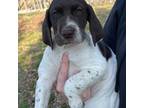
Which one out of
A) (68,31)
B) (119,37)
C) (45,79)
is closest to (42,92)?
(45,79)

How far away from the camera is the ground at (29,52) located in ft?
8.54

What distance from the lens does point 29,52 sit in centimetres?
270

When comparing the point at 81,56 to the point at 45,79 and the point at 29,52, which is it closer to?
the point at 45,79

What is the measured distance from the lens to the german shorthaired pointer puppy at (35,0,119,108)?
87.6 inches

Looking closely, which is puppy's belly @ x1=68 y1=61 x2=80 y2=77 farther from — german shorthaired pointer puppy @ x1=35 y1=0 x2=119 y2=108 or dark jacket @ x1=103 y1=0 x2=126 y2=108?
dark jacket @ x1=103 y1=0 x2=126 y2=108

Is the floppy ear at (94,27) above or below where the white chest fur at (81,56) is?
above

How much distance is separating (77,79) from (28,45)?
0.53 meters

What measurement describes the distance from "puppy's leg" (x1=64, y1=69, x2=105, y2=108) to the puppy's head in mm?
132

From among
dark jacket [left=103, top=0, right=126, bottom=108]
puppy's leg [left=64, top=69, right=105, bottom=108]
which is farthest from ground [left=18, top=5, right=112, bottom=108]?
puppy's leg [left=64, top=69, right=105, bottom=108]

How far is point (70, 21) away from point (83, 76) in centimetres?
24

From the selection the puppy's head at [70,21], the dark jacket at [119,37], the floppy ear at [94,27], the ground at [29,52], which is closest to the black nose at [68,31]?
the puppy's head at [70,21]

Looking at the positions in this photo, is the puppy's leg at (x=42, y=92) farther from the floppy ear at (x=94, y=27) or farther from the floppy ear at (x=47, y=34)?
the floppy ear at (x=94, y=27)

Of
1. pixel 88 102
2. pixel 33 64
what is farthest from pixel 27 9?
pixel 88 102
